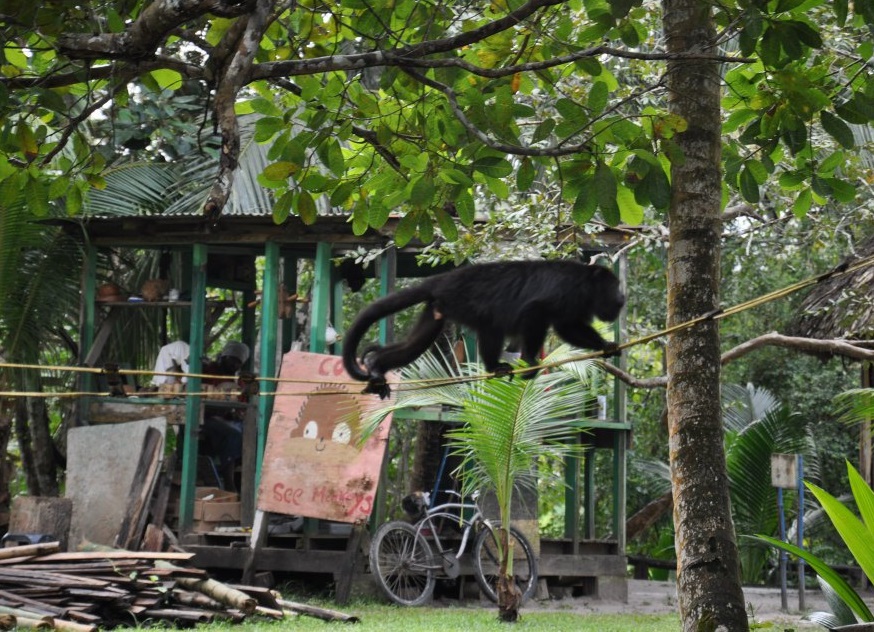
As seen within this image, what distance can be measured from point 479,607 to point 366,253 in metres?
4.12

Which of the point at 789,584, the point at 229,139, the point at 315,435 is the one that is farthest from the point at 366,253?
the point at 789,584

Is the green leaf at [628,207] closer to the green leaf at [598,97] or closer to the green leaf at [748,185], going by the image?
the green leaf at [748,185]

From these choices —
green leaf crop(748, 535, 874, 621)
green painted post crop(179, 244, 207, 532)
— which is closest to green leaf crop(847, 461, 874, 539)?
green leaf crop(748, 535, 874, 621)

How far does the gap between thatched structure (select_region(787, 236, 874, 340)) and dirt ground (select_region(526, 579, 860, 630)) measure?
9.95ft

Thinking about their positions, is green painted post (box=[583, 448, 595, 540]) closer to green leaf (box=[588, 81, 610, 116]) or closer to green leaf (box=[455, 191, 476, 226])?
green leaf (box=[455, 191, 476, 226])

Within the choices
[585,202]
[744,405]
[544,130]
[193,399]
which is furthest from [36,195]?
[744,405]

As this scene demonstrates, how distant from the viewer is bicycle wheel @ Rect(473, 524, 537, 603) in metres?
12.0

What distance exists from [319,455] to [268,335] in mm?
1587

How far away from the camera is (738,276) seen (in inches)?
691

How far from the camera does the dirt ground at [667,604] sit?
462 inches

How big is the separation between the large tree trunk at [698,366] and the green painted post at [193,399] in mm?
7811

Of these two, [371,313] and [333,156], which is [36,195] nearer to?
[333,156]

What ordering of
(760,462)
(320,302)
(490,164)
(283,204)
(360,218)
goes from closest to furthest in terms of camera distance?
(490,164) → (283,204) → (360,218) → (320,302) → (760,462)

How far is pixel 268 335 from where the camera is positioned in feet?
40.7
